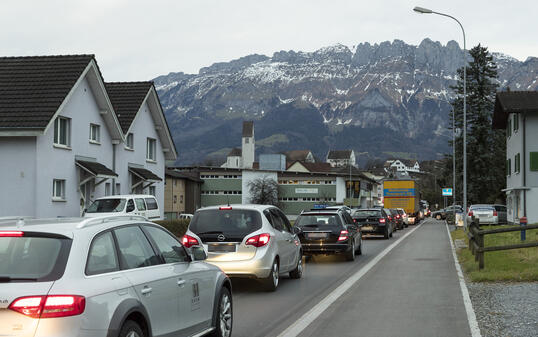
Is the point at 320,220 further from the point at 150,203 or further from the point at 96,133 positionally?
the point at 96,133

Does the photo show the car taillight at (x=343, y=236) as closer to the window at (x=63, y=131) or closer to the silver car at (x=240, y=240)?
the silver car at (x=240, y=240)

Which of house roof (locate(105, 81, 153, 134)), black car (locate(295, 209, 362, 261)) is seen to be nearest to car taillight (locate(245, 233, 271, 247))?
black car (locate(295, 209, 362, 261))

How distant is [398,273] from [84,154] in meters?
19.9

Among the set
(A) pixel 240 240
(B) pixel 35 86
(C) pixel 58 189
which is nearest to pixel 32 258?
(A) pixel 240 240

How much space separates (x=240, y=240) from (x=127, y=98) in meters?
27.7

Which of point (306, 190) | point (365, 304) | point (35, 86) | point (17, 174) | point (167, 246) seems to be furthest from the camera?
point (306, 190)

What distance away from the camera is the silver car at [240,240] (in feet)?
39.7

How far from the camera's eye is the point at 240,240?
40.0 ft

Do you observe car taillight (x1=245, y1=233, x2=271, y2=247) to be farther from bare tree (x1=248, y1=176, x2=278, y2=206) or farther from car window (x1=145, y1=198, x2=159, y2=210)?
bare tree (x1=248, y1=176, x2=278, y2=206)

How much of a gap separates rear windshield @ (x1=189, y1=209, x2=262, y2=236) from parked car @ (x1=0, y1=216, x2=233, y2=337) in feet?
18.1

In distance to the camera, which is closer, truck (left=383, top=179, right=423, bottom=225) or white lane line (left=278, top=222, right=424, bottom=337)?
white lane line (left=278, top=222, right=424, bottom=337)

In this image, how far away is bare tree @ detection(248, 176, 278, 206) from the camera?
95.3 metres

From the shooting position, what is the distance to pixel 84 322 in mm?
4766

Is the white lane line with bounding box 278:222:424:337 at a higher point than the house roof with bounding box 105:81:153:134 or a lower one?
lower
